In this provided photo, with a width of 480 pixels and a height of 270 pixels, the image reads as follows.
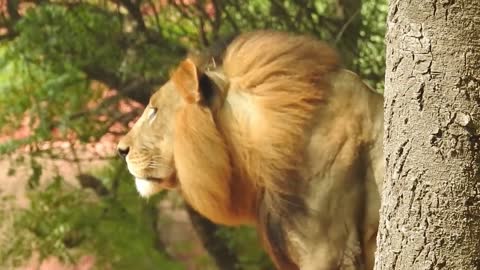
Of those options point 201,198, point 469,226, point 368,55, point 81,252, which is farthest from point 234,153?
point 81,252

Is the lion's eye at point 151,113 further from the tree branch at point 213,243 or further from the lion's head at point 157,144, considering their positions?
the tree branch at point 213,243

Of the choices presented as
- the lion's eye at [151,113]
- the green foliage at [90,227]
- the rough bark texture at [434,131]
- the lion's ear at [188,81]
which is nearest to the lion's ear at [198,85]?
the lion's ear at [188,81]

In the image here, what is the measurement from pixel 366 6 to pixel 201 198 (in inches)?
41.4

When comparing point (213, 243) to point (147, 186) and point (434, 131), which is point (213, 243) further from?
point (434, 131)

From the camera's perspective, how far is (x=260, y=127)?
6.33 ft

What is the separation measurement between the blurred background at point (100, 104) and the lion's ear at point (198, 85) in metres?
0.91

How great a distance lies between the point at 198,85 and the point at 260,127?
0.13m

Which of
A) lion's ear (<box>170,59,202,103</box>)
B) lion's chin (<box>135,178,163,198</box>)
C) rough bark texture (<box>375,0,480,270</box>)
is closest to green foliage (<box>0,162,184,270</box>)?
lion's chin (<box>135,178,163,198</box>)

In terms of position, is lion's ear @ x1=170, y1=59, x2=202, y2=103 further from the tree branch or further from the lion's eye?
the tree branch

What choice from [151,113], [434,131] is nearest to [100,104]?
[151,113]

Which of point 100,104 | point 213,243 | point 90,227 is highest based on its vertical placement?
point 100,104

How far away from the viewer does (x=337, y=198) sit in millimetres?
1906

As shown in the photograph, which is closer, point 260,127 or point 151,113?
point 260,127

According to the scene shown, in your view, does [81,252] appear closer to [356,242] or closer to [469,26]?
[356,242]
